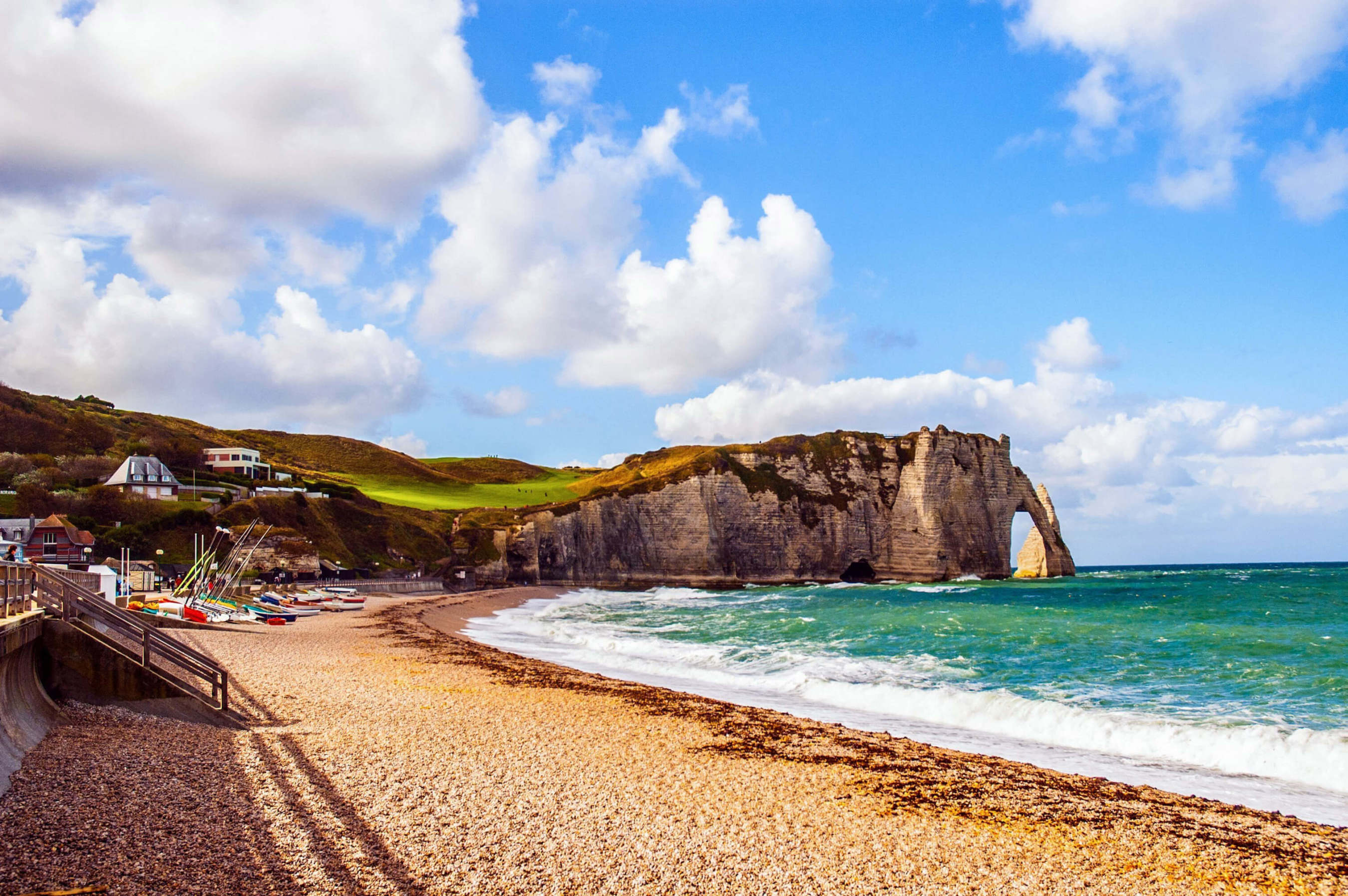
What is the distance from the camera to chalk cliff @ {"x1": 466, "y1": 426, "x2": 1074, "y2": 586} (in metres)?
76.6

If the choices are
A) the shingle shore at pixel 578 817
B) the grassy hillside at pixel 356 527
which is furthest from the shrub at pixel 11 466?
the shingle shore at pixel 578 817

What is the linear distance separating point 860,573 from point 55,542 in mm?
67868

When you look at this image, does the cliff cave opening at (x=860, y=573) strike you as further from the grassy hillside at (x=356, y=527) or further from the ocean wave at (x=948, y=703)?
the ocean wave at (x=948, y=703)

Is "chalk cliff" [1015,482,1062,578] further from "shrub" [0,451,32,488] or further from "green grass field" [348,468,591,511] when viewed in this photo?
"shrub" [0,451,32,488]

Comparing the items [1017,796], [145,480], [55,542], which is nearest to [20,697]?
[1017,796]

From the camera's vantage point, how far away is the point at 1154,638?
2811 cm

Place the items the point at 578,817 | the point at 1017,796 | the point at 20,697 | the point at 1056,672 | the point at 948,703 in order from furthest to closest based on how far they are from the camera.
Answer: the point at 1056,672 < the point at 948,703 < the point at 1017,796 < the point at 20,697 < the point at 578,817

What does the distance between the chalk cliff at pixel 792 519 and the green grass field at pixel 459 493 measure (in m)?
10.1

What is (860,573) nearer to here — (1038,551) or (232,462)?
(1038,551)

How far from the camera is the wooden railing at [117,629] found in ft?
37.5

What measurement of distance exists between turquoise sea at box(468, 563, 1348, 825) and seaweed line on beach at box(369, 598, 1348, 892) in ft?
3.31

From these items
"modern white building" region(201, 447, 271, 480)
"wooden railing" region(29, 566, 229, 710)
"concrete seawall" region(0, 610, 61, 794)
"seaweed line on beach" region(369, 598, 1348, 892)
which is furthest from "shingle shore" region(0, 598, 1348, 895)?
"modern white building" region(201, 447, 271, 480)

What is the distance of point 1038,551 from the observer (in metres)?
89.2

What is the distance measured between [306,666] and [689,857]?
50.2ft
